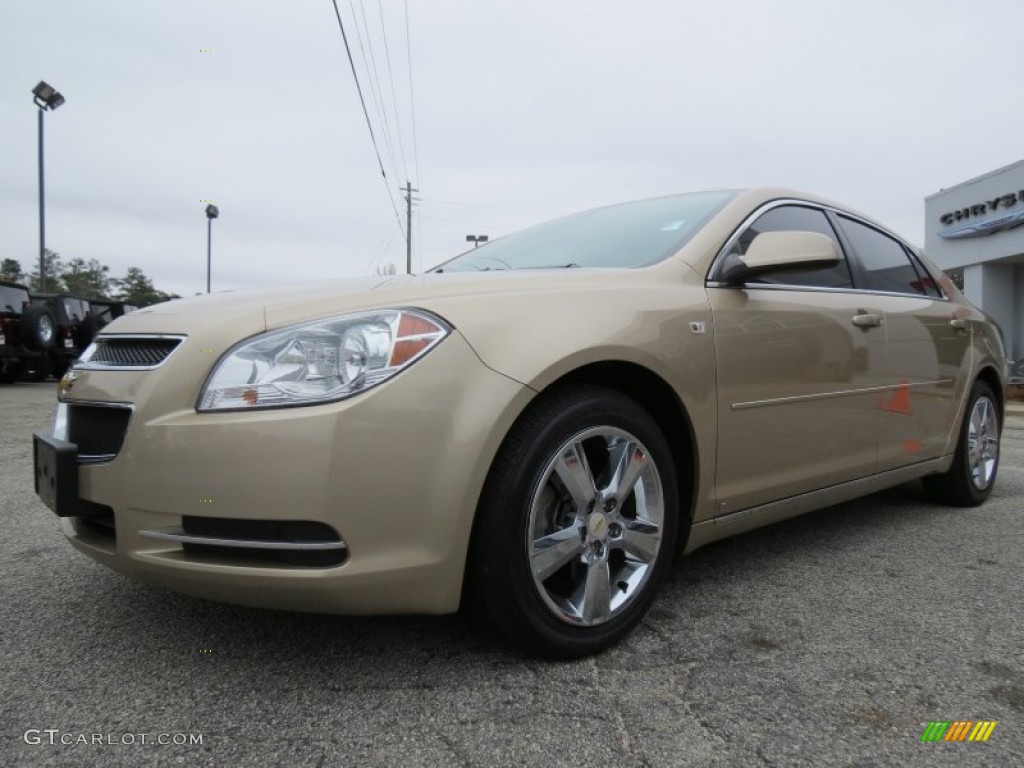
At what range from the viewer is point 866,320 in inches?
113

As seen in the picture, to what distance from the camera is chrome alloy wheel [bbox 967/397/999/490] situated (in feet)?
12.4

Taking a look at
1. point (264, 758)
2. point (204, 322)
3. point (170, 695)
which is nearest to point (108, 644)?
point (170, 695)

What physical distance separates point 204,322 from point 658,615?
61.9 inches

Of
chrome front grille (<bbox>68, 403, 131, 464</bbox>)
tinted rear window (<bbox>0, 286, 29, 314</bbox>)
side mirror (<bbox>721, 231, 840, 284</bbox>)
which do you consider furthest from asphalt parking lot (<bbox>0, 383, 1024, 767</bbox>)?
tinted rear window (<bbox>0, 286, 29, 314</bbox>)

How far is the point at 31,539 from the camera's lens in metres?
2.96

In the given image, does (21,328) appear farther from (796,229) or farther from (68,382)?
(796,229)

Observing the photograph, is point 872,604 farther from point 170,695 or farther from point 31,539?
point 31,539

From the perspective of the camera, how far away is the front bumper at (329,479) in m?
1.57

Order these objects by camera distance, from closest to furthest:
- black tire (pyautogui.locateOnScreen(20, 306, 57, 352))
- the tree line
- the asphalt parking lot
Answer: the asphalt parking lot < black tire (pyautogui.locateOnScreen(20, 306, 57, 352)) < the tree line

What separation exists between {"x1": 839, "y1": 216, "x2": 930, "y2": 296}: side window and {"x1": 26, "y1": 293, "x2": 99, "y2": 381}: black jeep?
12.5m

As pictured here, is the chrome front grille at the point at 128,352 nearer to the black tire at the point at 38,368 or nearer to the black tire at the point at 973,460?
the black tire at the point at 973,460

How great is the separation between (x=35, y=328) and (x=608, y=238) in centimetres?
1152

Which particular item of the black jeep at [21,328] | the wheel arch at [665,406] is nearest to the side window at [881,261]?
the wheel arch at [665,406]

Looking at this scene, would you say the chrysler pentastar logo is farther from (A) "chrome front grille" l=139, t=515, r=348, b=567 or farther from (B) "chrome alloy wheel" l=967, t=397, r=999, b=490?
(B) "chrome alloy wheel" l=967, t=397, r=999, b=490
